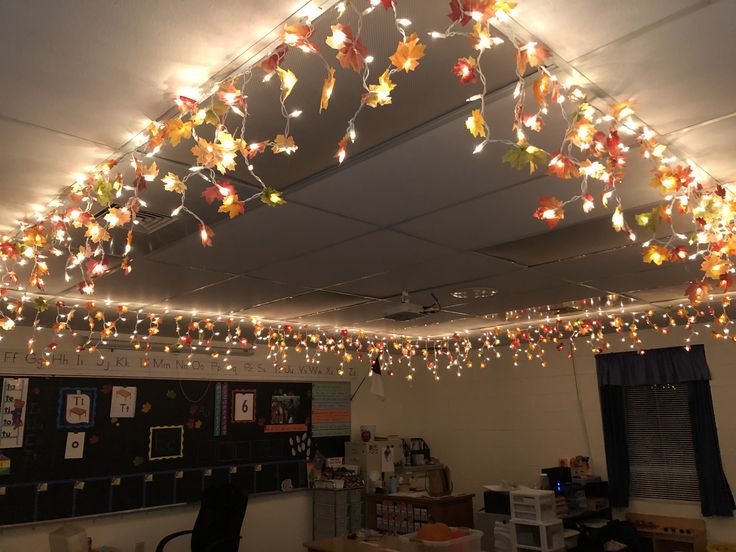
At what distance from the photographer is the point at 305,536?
7.25m

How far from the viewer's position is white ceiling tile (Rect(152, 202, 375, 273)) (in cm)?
277

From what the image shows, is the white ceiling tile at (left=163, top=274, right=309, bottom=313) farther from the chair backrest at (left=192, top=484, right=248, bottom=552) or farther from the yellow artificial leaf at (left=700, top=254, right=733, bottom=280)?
the yellow artificial leaf at (left=700, top=254, right=733, bottom=280)

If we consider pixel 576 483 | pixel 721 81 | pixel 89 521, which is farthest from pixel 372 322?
pixel 721 81

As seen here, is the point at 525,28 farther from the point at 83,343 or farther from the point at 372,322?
the point at 83,343

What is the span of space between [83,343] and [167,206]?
403 centimetres

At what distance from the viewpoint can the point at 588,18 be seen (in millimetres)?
1452

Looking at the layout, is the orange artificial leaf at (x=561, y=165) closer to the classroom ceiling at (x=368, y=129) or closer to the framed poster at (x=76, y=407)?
the classroom ceiling at (x=368, y=129)

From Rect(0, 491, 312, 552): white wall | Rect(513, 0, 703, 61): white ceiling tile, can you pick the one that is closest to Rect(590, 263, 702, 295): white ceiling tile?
Rect(513, 0, 703, 61): white ceiling tile

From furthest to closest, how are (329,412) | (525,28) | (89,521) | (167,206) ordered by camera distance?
(329,412), (89,521), (167,206), (525,28)

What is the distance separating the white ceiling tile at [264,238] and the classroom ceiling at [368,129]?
0.01 m

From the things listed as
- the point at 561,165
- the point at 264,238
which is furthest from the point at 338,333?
the point at 561,165

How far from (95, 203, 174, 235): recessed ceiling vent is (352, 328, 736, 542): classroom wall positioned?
5795 mm

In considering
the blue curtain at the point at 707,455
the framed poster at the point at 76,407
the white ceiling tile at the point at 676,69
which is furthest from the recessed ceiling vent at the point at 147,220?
the blue curtain at the point at 707,455

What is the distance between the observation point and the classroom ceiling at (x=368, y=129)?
146 cm
